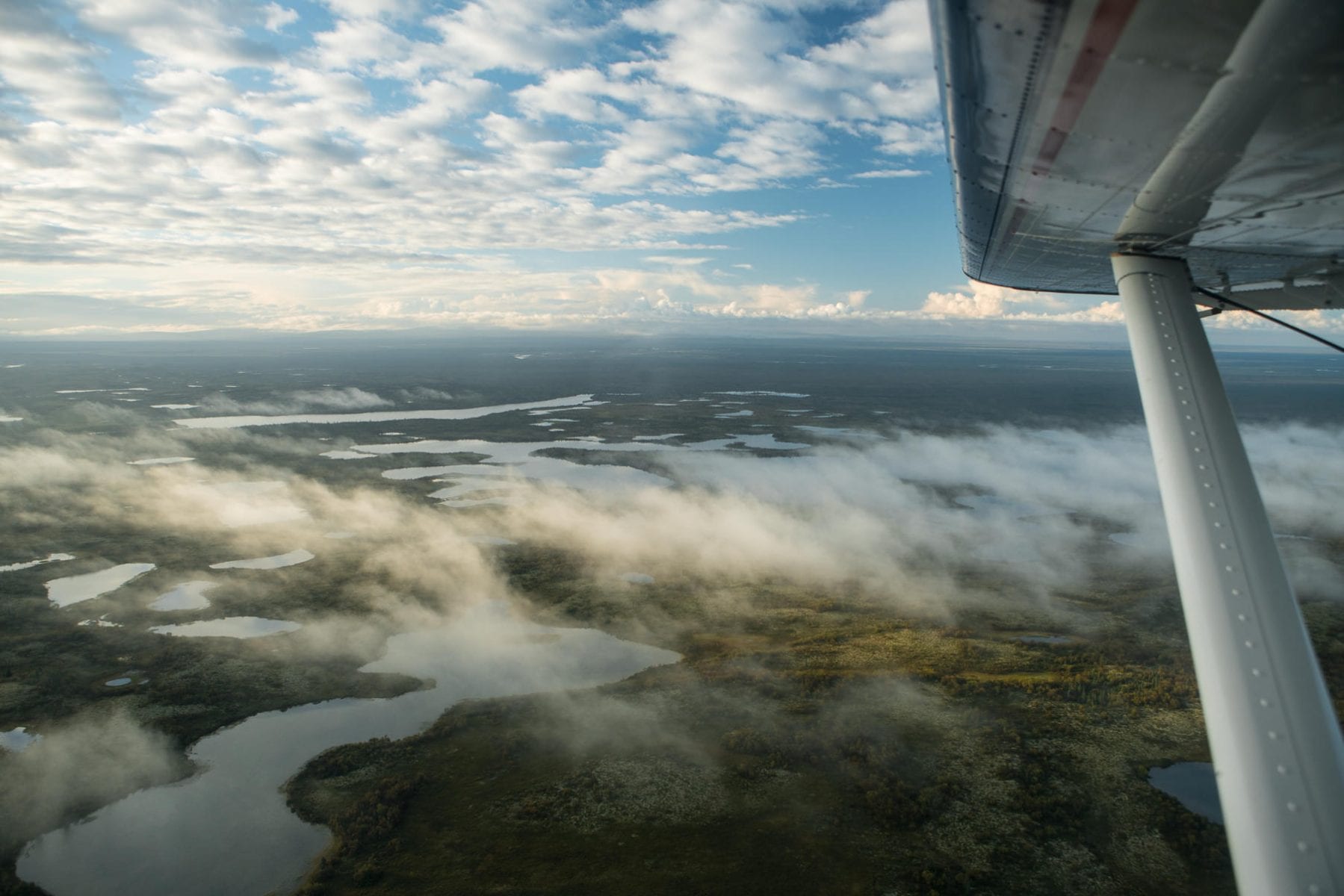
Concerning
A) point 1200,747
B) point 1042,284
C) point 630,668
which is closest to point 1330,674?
point 1200,747

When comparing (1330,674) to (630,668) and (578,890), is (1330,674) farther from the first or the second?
(578,890)

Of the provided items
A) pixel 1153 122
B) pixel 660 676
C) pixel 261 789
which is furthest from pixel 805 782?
pixel 1153 122

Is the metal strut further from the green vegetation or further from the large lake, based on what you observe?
the large lake

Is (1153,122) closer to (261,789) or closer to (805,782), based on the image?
(805,782)

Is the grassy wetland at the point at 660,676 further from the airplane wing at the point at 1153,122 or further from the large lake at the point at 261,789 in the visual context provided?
the airplane wing at the point at 1153,122

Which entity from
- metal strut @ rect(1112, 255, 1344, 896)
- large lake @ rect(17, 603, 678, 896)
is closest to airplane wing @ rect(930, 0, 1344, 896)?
metal strut @ rect(1112, 255, 1344, 896)
